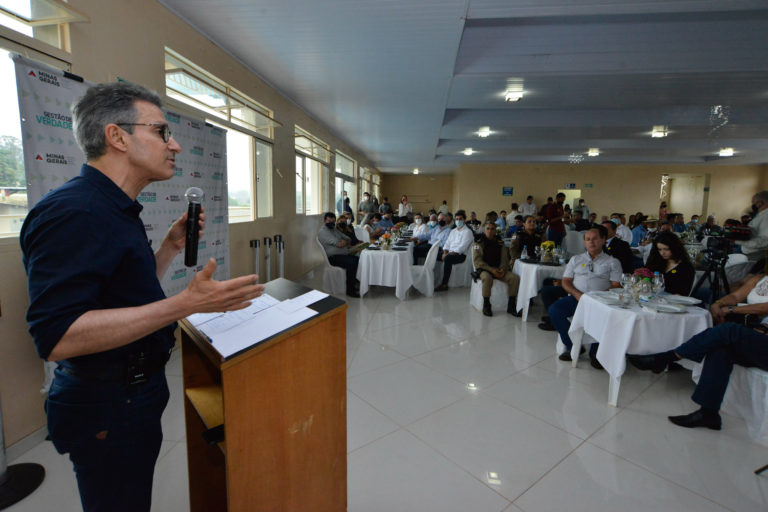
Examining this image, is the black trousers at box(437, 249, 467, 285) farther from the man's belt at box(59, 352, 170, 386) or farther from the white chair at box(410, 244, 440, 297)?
the man's belt at box(59, 352, 170, 386)

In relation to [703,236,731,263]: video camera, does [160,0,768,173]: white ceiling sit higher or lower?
higher

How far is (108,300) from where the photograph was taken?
792mm

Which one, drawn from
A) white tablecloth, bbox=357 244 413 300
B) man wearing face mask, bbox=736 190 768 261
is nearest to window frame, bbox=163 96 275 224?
white tablecloth, bbox=357 244 413 300

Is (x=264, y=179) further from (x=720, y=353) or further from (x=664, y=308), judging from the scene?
(x=720, y=353)

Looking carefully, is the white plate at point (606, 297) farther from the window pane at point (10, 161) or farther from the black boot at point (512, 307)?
the window pane at point (10, 161)

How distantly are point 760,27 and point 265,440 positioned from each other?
5.52 metres

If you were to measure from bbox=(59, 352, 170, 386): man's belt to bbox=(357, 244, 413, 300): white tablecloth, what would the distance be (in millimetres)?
4191

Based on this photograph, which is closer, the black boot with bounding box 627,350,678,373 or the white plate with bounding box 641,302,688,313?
the white plate with bounding box 641,302,688,313

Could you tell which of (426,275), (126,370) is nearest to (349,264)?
(426,275)

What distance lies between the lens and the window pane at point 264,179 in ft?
16.3

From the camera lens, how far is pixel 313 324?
1044 millimetres

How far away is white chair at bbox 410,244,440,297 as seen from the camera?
17.5 ft

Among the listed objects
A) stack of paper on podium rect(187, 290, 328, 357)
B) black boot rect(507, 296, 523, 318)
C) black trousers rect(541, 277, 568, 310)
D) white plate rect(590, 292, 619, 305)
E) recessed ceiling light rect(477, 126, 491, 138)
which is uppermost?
recessed ceiling light rect(477, 126, 491, 138)

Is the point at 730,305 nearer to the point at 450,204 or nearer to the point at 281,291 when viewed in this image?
the point at 281,291
